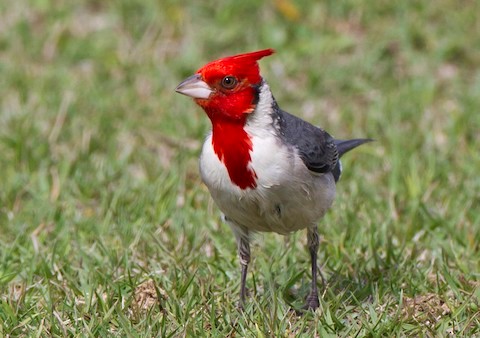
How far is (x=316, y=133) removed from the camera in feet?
15.0

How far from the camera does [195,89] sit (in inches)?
161

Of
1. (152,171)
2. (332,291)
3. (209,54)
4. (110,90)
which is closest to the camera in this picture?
(332,291)

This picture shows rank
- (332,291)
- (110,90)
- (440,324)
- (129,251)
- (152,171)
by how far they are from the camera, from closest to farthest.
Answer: (440,324) < (332,291) < (129,251) < (152,171) < (110,90)

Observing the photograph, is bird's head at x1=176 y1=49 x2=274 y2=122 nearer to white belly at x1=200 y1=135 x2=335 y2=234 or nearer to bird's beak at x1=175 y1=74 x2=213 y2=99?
bird's beak at x1=175 y1=74 x2=213 y2=99

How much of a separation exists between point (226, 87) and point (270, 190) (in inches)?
18.6

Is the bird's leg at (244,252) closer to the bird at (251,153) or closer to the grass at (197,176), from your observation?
the grass at (197,176)

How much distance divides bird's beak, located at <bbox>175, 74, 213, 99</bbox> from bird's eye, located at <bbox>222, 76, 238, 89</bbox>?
0.06 metres

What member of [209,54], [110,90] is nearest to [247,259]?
[110,90]

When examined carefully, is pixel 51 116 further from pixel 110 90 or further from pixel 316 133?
pixel 316 133

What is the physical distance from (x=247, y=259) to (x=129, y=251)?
67 centimetres

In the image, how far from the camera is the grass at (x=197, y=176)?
425 centimetres

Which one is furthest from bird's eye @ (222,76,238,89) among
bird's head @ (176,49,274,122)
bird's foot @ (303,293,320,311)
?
bird's foot @ (303,293,320,311)

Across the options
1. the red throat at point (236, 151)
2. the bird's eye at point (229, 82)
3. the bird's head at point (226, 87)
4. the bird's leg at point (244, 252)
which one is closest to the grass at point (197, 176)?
the bird's leg at point (244, 252)

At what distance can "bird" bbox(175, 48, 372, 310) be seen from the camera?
4.09 meters
